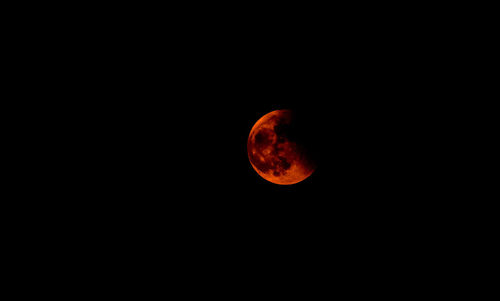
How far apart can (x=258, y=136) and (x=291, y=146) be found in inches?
12.7

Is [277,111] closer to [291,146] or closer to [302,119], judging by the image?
[302,119]

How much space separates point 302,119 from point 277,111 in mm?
270

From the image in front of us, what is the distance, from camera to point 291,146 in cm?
224

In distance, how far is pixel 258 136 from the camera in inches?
90.8

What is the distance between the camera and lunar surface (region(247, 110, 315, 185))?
2.23 meters

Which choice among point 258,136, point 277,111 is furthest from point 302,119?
point 258,136

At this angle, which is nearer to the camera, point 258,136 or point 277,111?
point 258,136

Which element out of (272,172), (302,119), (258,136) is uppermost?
(302,119)

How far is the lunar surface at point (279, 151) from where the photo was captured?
2.23 metres

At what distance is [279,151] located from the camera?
7.29 ft

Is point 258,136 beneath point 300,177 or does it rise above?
→ above

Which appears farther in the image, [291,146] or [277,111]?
[277,111]

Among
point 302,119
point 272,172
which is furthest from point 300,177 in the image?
point 302,119

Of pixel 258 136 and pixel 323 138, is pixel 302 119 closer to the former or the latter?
pixel 323 138
